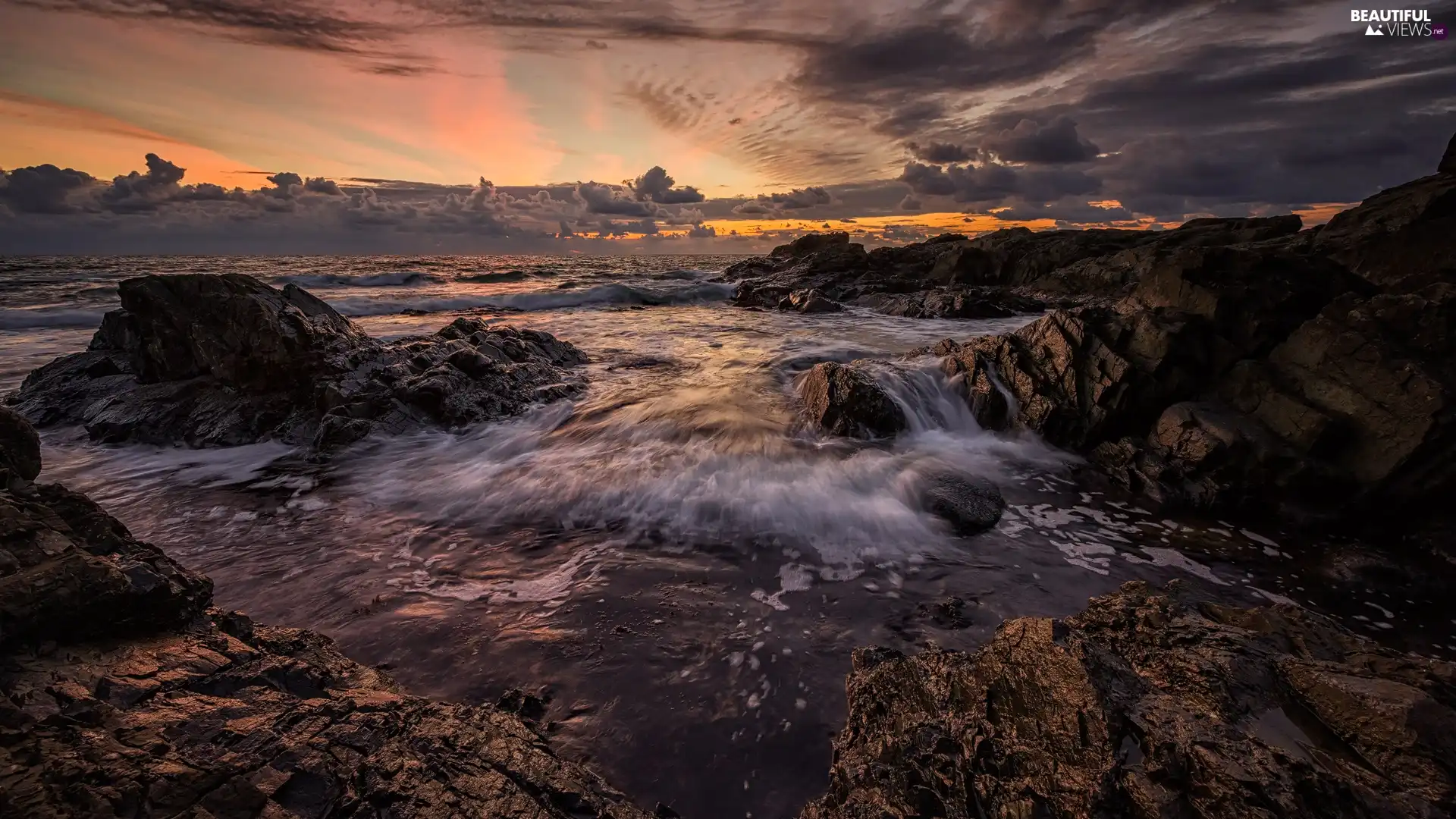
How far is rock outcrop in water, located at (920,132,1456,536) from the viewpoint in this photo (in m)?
6.73

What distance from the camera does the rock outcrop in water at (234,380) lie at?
9.86 m

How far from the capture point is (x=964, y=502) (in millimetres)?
7180

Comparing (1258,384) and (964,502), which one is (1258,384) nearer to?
(1258,384)

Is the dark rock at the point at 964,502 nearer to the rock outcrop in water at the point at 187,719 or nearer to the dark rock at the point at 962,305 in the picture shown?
the rock outcrop in water at the point at 187,719

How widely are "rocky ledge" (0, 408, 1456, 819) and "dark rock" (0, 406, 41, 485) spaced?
291mm

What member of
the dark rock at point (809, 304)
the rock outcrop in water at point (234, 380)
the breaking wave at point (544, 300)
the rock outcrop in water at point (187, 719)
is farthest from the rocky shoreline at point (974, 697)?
the breaking wave at point (544, 300)

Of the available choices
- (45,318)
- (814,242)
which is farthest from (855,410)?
(814,242)

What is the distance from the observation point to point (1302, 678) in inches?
111

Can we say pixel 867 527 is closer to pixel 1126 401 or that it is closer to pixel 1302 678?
pixel 1302 678

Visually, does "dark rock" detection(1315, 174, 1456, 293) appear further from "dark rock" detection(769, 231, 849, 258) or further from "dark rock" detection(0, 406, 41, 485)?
"dark rock" detection(769, 231, 849, 258)

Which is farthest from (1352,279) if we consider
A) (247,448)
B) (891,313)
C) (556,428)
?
(891,313)

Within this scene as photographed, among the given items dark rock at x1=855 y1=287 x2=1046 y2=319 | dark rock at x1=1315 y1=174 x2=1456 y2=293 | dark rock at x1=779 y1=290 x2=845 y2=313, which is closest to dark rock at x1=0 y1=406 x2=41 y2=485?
dark rock at x1=1315 y1=174 x2=1456 y2=293

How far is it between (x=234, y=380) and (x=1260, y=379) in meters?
16.7

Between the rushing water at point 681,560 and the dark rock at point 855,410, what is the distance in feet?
1.52
